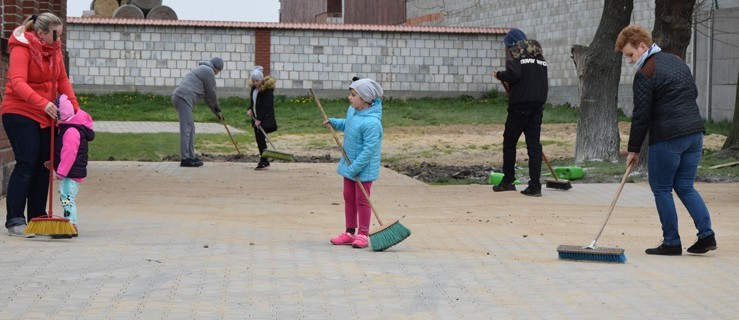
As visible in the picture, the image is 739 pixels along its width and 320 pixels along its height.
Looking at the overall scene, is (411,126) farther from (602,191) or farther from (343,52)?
(602,191)

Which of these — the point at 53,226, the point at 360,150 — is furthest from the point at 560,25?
the point at 53,226

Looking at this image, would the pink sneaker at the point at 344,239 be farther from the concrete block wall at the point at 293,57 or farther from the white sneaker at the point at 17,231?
the concrete block wall at the point at 293,57

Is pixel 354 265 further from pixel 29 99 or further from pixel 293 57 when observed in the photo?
pixel 293 57

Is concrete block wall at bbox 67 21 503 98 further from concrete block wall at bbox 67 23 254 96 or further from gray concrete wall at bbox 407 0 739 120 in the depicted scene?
gray concrete wall at bbox 407 0 739 120

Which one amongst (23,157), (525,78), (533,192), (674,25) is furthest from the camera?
(674,25)

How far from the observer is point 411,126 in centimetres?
2950

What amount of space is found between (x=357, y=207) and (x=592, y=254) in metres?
1.91

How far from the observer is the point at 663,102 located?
9.28m

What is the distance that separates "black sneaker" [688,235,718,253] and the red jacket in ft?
15.3

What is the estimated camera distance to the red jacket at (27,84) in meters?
9.83

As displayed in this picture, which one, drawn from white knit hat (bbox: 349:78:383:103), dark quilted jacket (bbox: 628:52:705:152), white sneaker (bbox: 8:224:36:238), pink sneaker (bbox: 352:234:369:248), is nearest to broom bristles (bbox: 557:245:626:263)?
dark quilted jacket (bbox: 628:52:705:152)

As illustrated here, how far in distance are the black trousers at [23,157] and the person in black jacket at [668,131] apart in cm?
435

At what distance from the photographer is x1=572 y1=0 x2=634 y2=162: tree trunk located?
62.3 feet

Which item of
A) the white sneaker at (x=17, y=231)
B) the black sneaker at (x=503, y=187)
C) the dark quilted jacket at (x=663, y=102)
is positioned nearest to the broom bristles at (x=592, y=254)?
the dark quilted jacket at (x=663, y=102)
